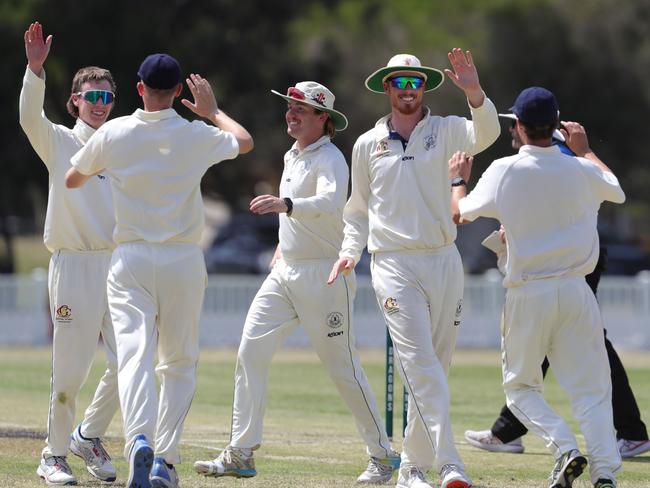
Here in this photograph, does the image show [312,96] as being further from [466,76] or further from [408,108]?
[466,76]

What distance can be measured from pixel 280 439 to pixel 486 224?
30.2m

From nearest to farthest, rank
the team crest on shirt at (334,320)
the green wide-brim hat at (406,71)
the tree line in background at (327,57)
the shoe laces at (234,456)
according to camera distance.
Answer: the green wide-brim hat at (406,71), the shoe laces at (234,456), the team crest on shirt at (334,320), the tree line in background at (327,57)

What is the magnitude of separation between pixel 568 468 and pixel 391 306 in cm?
132

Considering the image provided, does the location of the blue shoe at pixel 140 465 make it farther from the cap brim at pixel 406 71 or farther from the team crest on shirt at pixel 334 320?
the cap brim at pixel 406 71

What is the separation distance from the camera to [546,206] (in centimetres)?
741

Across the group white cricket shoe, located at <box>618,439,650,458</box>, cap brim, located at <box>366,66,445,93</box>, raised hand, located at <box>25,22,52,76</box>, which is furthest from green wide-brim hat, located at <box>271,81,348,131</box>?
white cricket shoe, located at <box>618,439,650,458</box>

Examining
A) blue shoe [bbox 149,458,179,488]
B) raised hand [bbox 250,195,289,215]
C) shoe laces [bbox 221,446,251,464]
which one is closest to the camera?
blue shoe [bbox 149,458,179,488]

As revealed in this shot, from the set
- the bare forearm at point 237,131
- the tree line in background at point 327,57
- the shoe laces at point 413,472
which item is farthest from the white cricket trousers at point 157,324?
the tree line in background at point 327,57

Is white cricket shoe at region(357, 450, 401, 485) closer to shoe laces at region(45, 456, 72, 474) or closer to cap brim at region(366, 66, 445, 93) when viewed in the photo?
shoe laces at region(45, 456, 72, 474)

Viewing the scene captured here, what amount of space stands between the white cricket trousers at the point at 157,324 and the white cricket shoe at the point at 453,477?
1.43m

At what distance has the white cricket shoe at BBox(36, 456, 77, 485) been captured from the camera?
7.99 meters

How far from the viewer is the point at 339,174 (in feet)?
27.4

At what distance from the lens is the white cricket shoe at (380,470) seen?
8.41 metres

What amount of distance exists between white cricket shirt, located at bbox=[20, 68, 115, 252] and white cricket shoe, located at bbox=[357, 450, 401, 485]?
80.8 inches
